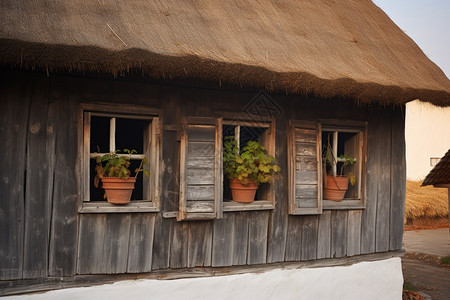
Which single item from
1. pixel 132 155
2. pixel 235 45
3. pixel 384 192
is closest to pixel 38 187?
pixel 132 155

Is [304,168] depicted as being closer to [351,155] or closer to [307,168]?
[307,168]

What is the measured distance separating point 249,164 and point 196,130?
2.29 feet

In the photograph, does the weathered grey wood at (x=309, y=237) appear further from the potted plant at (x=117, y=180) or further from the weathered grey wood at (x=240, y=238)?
the potted plant at (x=117, y=180)

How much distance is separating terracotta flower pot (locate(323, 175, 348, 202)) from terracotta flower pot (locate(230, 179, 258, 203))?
117cm

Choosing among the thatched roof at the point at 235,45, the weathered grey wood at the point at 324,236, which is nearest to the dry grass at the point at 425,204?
the thatched roof at the point at 235,45

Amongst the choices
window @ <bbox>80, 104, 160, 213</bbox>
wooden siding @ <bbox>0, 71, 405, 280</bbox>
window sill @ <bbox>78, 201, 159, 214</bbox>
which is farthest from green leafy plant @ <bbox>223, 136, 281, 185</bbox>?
window sill @ <bbox>78, 201, 159, 214</bbox>

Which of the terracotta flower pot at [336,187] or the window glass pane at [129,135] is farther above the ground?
the window glass pane at [129,135]

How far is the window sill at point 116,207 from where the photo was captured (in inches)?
199

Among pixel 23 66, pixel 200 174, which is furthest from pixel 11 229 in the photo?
pixel 200 174

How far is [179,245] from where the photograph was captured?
555 cm

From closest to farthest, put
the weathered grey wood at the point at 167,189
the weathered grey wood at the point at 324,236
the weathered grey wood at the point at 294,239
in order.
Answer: the weathered grey wood at the point at 167,189 < the weathered grey wood at the point at 294,239 < the weathered grey wood at the point at 324,236

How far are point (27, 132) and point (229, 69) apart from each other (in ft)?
6.29

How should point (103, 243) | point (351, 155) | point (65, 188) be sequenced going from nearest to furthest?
point (65, 188), point (103, 243), point (351, 155)

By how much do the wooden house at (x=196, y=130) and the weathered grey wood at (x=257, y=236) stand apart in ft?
0.05
